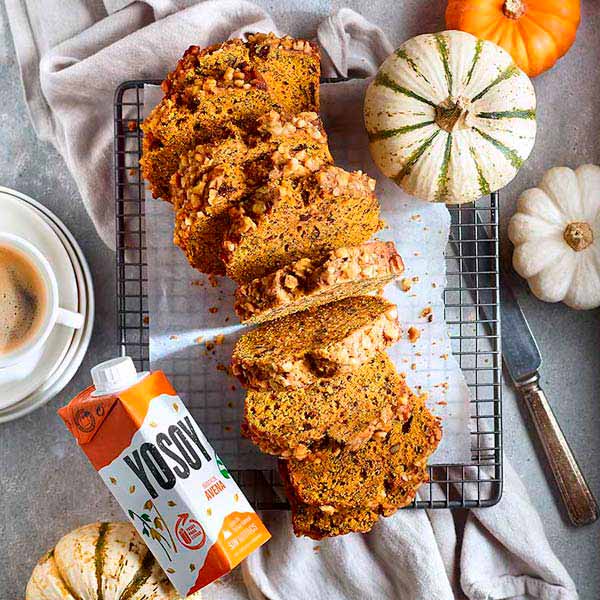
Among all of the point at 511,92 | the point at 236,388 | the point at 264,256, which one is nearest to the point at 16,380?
the point at 236,388

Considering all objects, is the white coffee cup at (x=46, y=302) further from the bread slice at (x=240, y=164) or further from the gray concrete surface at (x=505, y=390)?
the bread slice at (x=240, y=164)

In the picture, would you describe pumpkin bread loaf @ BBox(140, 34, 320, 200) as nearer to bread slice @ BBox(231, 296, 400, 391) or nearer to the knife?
bread slice @ BBox(231, 296, 400, 391)

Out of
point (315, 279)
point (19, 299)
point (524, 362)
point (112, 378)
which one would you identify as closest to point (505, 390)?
point (524, 362)

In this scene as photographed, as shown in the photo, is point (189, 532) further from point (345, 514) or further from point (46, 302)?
point (46, 302)

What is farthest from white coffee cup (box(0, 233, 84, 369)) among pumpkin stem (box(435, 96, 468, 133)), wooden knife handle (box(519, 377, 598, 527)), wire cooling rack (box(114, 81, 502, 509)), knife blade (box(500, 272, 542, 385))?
wooden knife handle (box(519, 377, 598, 527))

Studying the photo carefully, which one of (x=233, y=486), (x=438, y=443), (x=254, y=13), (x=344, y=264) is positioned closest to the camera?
(x=344, y=264)

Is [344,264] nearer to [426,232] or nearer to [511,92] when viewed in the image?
[426,232]
